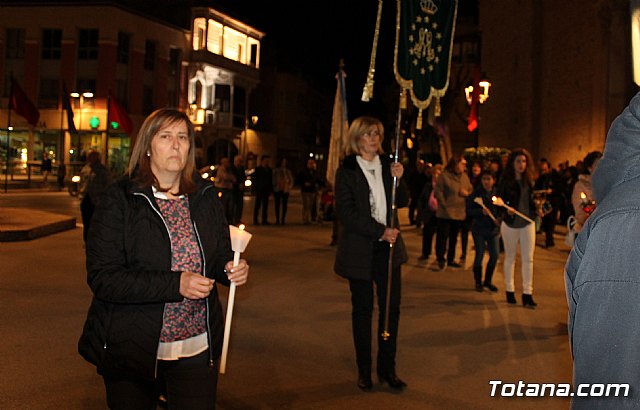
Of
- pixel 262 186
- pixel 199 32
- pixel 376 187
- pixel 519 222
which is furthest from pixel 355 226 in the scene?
pixel 199 32

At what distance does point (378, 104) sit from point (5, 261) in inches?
2317

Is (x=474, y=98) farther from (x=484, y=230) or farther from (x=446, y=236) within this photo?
(x=484, y=230)

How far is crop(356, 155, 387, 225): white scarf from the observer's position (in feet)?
20.2

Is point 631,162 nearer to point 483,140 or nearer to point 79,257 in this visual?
point 79,257

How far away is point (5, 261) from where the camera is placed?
12.2 metres

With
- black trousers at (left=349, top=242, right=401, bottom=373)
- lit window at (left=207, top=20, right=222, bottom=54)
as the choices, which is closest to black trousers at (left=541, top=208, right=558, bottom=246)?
black trousers at (left=349, top=242, right=401, bottom=373)

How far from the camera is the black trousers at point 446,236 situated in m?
13.6

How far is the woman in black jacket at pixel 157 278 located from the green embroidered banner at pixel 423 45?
14.1 ft

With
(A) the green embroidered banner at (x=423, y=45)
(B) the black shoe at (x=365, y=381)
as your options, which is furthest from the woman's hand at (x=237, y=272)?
(A) the green embroidered banner at (x=423, y=45)

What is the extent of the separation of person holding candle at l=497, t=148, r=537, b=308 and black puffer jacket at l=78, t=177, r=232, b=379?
704 cm

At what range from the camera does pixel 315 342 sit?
7320 millimetres

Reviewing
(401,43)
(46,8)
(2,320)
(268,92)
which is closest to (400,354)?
(401,43)

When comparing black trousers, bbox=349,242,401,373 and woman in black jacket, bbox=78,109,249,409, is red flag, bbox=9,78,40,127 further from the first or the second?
woman in black jacket, bbox=78,109,249,409

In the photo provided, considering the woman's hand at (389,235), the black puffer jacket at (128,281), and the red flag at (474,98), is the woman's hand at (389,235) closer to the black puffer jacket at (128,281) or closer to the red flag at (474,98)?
the black puffer jacket at (128,281)
